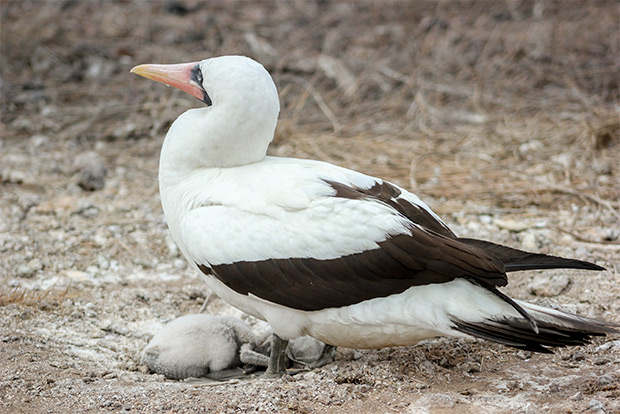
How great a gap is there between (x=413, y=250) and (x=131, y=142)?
4768 millimetres

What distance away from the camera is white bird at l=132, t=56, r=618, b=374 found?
3418mm

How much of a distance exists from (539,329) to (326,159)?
366 cm

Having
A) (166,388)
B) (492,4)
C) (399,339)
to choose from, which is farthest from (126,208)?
(492,4)

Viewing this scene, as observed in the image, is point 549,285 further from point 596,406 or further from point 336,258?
point 336,258

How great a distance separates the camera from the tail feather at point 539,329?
339cm

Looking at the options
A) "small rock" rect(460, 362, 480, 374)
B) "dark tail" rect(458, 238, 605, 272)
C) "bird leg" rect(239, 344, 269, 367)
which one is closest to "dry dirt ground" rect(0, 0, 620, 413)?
"small rock" rect(460, 362, 480, 374)

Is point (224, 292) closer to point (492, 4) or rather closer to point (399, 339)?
point (399, 339)

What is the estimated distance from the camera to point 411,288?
3494 millimetres

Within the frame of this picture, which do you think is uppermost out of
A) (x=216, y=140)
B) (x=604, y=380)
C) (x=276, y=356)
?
(x=216, y=140)

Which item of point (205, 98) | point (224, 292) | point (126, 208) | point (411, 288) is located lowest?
point (126, 208)

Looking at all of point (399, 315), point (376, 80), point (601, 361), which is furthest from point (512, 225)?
point (376, 80)

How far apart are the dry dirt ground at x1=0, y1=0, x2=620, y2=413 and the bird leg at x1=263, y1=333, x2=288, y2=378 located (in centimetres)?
24

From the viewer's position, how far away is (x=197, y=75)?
4039 mm

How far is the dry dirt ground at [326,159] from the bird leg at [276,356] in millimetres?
238
